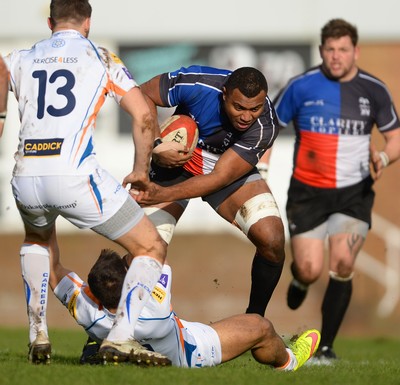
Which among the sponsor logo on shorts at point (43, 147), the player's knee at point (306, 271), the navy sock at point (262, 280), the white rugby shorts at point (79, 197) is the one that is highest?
the sponsor logo on shorts at point (43, 147)

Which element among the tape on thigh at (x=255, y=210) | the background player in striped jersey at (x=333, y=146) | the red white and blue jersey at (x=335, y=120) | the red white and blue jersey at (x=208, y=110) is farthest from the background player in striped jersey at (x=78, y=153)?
the red white and blue jersey at (x=335, y=120)

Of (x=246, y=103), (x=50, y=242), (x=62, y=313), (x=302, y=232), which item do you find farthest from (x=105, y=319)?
(x=62, y=313)

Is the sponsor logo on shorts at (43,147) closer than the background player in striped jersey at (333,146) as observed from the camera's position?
Yes

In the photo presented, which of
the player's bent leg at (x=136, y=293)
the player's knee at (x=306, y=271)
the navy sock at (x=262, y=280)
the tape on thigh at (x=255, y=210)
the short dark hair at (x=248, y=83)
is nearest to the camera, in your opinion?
the player's bent leg at (x=136, y=293)

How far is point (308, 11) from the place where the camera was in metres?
17.9

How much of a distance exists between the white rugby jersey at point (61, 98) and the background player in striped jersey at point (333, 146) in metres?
3.65

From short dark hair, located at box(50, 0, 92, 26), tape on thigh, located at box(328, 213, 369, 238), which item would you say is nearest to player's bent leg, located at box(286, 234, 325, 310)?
tape on thigh, located at box(328, 213, 369, 238)

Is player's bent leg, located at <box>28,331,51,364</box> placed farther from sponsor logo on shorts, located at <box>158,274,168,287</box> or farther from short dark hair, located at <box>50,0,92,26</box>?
short dark hair, located at <box>50,0,92,26</box>

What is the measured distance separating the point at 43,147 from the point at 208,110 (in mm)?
1901

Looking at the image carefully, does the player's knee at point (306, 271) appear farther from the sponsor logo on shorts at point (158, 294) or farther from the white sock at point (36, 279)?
the white sock at point (36, 279)

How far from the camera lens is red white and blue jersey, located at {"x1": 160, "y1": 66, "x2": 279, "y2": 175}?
24.6 ft

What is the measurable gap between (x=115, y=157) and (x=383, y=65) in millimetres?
4900

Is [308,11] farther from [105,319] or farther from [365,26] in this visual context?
[105,319]

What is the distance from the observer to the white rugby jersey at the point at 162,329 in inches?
247
